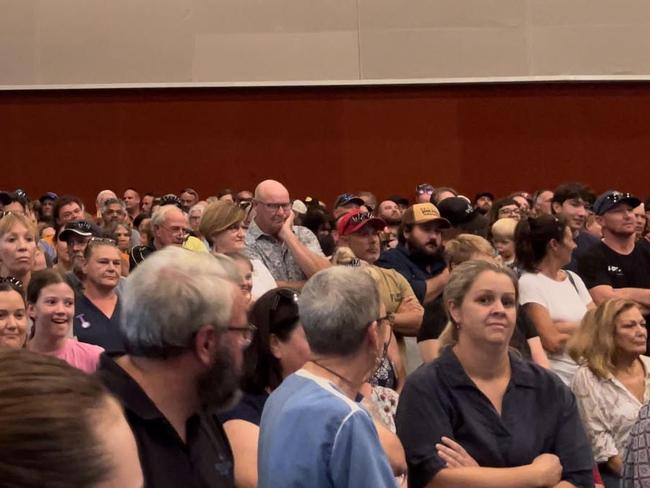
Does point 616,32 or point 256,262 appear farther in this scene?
point 616,32

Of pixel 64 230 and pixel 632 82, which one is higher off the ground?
pixel 632 82

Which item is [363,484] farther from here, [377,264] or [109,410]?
[377,264]

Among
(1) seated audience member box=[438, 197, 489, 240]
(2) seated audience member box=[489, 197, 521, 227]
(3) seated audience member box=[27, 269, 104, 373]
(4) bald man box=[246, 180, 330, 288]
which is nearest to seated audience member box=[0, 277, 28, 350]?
(3) seated audience member box=[27, 269, 104, 373]

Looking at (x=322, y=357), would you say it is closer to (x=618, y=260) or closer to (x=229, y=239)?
(x=229, y=239)

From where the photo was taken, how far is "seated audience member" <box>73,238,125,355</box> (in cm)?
620

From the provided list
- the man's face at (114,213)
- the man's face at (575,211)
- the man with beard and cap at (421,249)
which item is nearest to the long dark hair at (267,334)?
the man with beard and cap at (421,249)

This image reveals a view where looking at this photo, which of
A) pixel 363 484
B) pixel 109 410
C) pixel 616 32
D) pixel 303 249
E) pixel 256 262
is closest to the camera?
pixel 109 410

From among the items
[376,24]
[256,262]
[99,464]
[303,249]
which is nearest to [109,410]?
[99,464]

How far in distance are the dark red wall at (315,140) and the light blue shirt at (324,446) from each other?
50.0ft

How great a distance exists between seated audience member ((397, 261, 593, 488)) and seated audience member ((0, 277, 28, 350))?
5.56 ft

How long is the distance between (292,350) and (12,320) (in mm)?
1814

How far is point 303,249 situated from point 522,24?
11.1 m

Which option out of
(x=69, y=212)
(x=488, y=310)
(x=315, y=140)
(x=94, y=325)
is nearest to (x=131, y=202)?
(x=315, y=140)

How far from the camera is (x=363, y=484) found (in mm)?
3047
